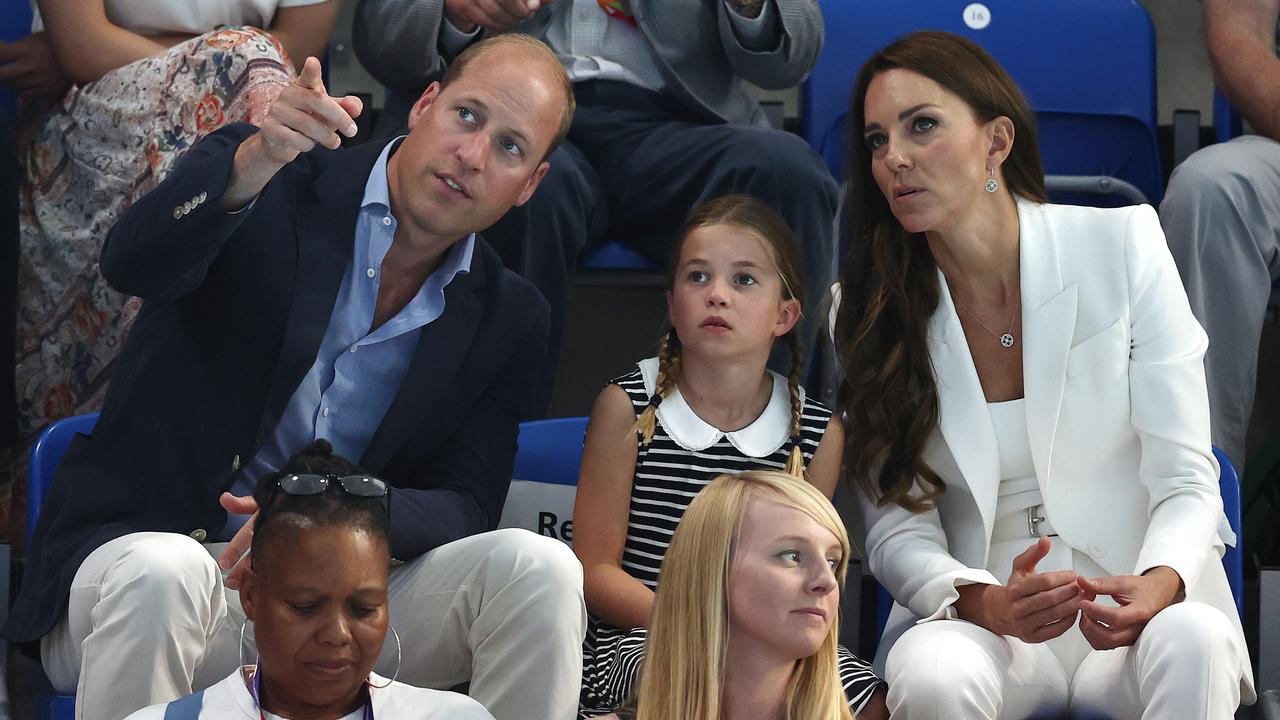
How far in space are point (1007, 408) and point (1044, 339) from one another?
11 centimetres

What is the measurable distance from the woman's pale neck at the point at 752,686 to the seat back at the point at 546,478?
614 mm

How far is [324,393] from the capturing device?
7.24 ft

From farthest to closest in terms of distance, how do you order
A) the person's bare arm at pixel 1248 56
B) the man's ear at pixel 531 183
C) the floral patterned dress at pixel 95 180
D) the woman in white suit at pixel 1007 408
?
1. the person's bare arm at pixel 1248 56
2. the floral patterned dress at pixel 95 180
3. the man's ear at pixel 531 183
4. the woman in white suit at pixel 1007 408

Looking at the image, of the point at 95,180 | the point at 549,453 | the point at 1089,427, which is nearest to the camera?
the point at 1089,427

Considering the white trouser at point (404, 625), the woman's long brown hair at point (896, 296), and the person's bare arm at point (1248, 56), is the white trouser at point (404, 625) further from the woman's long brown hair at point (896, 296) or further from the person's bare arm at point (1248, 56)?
the person's bare arm at point (1248, 56)

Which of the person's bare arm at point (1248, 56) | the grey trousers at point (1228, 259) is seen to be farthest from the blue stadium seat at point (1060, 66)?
the grey trousers at point (1228, 259)

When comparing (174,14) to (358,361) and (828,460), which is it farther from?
(828,460)

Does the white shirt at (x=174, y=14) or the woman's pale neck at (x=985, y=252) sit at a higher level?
the white shirt at (x=174, y=14)

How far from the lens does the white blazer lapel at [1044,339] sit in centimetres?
232

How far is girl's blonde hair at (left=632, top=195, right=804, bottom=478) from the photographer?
244cm

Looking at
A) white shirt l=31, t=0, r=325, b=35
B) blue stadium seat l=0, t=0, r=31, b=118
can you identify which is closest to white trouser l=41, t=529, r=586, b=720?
white shirt l=31, t=0, r=325, b=35

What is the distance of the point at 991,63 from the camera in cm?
251

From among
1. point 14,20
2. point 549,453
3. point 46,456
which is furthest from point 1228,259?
point 14,20

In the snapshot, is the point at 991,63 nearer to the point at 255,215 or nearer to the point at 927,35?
the point at 927,35
